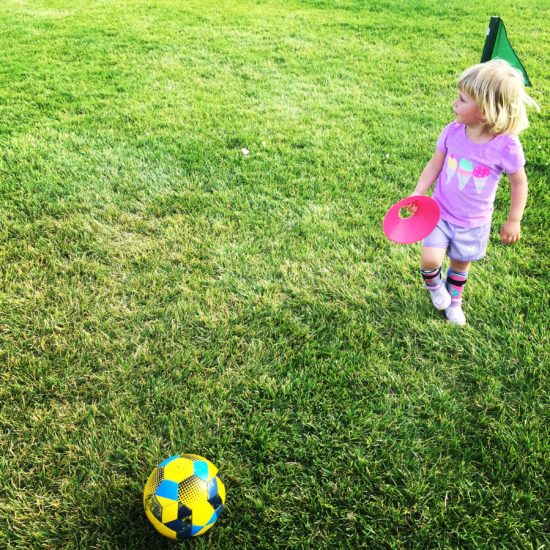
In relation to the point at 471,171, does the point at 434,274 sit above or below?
below

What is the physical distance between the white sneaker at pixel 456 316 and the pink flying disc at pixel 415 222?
0.57m

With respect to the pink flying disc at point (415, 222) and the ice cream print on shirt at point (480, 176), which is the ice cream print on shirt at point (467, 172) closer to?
the ice cream print on shirt at point (480, 176)

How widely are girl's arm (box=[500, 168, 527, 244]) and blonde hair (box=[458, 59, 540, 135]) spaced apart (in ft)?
0.91

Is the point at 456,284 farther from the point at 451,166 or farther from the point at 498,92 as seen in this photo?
the point at 498,92

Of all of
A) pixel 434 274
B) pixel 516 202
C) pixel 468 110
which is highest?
pixel 468 110

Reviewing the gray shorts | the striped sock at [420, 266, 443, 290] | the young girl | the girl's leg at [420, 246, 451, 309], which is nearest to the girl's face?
the young girl

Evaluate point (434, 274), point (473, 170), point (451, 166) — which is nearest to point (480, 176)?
point (473, 170)

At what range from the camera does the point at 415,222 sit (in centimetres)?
268

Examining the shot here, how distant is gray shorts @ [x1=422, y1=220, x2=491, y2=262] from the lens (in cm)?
264

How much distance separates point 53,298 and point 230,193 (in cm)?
170

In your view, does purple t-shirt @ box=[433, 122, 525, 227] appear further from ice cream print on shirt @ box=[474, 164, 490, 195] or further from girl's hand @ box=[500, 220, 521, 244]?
girl's hand @ box=[500, 220, 521, 244]

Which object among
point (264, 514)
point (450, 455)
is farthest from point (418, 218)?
point (264, 514)

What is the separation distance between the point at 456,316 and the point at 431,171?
92 cm

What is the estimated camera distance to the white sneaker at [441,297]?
2.86 metres
